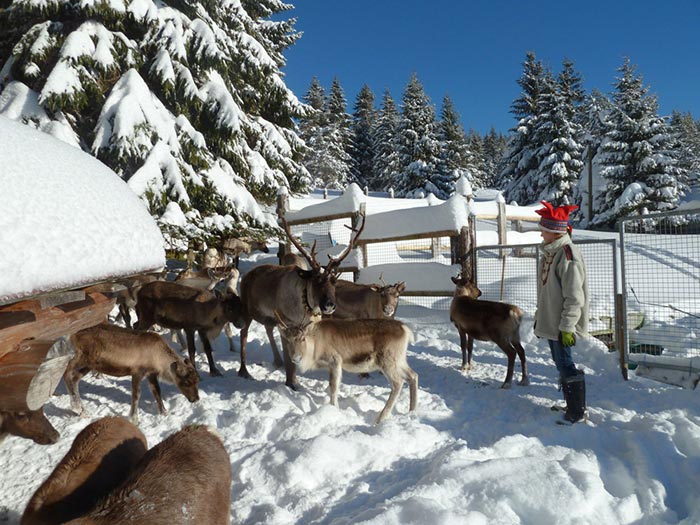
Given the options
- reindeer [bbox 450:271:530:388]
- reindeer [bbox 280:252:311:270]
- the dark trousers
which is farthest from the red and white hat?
reindeer [bbox 280:252:311:270]

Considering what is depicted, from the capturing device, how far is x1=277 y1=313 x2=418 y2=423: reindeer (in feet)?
16.8

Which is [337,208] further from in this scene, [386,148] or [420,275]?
[386,148]

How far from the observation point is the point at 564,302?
4668 mm

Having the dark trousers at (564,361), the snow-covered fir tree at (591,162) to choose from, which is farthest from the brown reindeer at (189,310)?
the snow-covered fir tree at (591,162)

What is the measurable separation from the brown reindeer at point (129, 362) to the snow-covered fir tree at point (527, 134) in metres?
32.4

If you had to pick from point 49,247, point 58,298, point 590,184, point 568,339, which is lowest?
point 568,339

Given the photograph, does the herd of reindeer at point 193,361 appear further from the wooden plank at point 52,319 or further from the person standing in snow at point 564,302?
the person standing in snow at point 564,302

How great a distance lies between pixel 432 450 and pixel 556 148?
32036 millimetres

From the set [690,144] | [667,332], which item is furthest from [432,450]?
[690,144]

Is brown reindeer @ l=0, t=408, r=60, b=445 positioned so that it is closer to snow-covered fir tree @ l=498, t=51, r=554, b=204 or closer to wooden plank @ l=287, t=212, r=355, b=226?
wooden plank @ l=287, t=212, r=355, b=226

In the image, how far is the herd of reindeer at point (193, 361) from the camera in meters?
2.36

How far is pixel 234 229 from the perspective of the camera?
10.6 metres

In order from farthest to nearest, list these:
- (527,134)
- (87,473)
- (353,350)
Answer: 1. (527,134)
2. (353,350)
3. (87,473)

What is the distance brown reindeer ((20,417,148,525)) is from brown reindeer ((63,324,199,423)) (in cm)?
170
